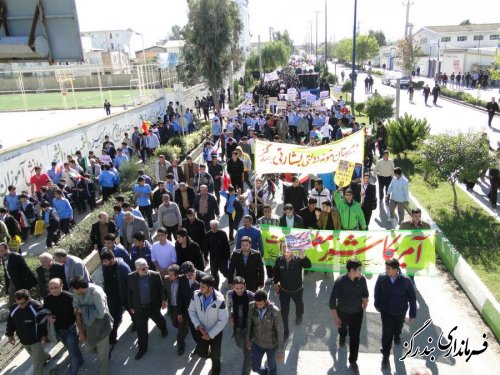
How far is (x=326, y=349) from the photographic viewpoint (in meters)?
6.45

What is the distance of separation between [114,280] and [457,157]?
8.85 m

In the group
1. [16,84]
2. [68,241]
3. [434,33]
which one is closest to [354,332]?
[68,241]

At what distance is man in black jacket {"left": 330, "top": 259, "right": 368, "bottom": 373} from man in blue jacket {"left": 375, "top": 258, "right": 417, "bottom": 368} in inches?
8.8

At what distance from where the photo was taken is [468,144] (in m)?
11.5

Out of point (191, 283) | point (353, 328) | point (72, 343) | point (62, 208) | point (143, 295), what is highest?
point (191, 283)

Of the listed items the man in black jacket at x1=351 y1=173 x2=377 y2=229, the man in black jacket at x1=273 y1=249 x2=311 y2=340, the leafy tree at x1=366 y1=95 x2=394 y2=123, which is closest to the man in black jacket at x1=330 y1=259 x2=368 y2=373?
the man in black jacket at x1=273 y1=249 x2=311 y2=340

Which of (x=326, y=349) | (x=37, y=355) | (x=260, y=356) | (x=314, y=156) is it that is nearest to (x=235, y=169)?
(x=314, y=156)

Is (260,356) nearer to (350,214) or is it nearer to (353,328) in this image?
(353,328)

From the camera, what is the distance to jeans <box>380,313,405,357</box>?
19.3ft

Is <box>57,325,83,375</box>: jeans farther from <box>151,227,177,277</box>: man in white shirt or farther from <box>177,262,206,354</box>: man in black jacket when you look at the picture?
<box>151,227,177,277</box>: man in white shirt

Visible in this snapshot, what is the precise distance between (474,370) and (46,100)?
52.7 metres

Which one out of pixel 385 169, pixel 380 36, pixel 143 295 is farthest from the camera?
pixel 380 36

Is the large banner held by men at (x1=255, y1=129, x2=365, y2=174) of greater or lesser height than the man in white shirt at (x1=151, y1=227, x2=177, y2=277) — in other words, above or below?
above

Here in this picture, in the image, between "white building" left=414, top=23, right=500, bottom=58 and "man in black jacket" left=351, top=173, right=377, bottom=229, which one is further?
"white building" left=414, top=23, right=500, bottom=58
